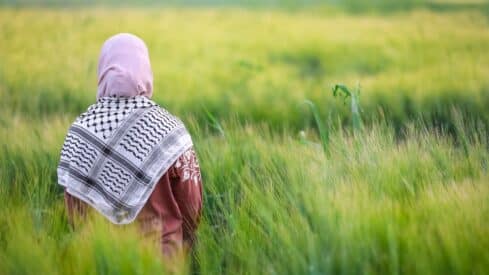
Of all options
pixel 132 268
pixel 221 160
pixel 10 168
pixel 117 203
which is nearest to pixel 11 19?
pixel 10 168

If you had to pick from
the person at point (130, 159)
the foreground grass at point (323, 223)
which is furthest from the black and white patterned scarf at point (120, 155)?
the foreground grass at point (323, 223)

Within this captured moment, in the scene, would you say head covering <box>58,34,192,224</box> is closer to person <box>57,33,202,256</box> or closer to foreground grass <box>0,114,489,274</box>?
person <box>57,33,202,256</box>

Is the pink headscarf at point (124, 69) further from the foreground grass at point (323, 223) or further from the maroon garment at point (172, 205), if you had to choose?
the foreground grass at point (323, 223)

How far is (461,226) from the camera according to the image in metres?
1.51

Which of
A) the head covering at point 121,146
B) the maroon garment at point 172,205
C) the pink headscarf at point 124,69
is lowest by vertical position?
the maroon garment at point 172,205

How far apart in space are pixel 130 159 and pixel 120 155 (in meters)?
Answer: 0.03

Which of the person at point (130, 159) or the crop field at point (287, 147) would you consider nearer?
the crop field at point (287, 147)

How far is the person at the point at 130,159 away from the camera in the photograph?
1918mm

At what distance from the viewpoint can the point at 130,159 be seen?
192 centimetres

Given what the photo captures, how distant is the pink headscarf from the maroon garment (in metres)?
0.24

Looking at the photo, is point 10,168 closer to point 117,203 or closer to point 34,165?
point 34,165

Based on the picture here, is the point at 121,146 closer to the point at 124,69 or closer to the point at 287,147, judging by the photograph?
the point at 124,69

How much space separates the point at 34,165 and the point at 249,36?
330 cm

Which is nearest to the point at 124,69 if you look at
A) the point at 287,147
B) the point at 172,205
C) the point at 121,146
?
the point at 121,146
